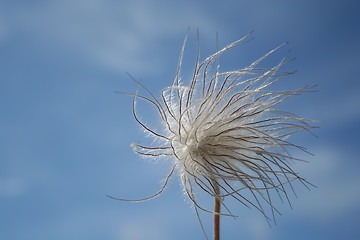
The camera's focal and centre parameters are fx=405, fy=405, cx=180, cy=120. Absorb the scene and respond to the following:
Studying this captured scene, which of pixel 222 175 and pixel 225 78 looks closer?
pixel 222 175

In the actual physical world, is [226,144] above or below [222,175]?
above

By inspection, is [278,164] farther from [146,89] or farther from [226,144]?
[146,89]

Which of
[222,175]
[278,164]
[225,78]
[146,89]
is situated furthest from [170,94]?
[278,164]

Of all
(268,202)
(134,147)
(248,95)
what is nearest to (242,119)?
(248,95)

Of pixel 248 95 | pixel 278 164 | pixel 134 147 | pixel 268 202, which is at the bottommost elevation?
pixel 268 202

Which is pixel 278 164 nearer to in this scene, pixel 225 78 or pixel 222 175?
pixel 222 175

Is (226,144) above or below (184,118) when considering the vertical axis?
below

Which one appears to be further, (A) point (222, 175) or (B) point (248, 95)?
(B) point (248, 95)

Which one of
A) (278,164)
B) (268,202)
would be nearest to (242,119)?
(278,164)
